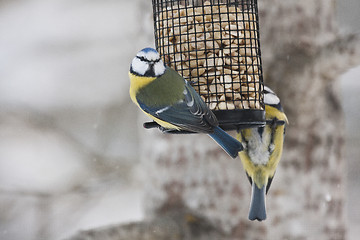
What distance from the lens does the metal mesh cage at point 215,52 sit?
3738 millimetres

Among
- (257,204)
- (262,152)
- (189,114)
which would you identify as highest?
(189,114)

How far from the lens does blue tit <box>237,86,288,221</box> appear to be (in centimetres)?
423

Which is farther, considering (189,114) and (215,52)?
(215,52)

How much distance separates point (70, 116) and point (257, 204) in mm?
3955

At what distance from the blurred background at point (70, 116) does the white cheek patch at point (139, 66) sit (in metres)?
3.11

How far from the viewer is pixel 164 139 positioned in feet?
16.4

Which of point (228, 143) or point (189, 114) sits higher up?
point (189, 114)

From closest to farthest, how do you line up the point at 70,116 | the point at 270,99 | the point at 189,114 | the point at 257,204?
the point at 189,114 < the point at 270,99 < the point at 257,204 < the point at 70,116

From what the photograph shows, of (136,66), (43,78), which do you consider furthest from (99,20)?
(136,66)

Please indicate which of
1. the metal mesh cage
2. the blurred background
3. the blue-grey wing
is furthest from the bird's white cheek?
the blurred background

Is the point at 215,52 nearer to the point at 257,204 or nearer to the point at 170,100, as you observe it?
the point at 170,100

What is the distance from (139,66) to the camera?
3480 mm

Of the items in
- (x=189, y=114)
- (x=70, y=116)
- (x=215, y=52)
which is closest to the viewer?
(x=189, y=114)

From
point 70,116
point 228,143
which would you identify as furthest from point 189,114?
point 70,116
